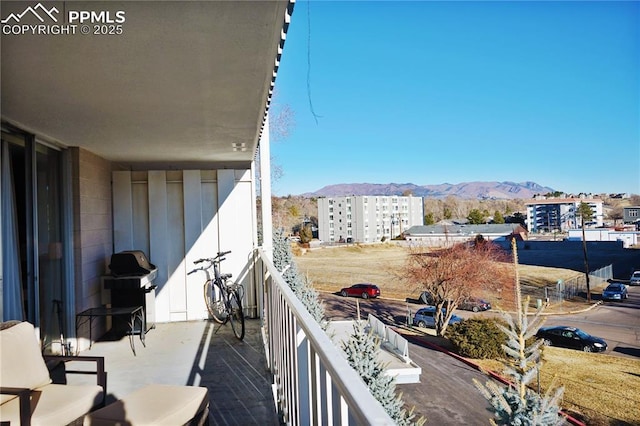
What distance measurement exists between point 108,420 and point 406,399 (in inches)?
524

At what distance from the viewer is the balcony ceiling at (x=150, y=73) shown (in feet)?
5.00

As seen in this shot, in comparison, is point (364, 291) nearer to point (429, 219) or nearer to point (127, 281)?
point (127, 281)

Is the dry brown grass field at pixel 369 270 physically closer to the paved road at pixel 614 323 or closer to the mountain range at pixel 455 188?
the paved road at pixel 614 323

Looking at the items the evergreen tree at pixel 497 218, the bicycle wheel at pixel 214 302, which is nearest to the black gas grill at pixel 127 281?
the bicycle wheel at pixel 214 302

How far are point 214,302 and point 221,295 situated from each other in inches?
11.8

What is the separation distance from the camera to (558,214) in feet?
159

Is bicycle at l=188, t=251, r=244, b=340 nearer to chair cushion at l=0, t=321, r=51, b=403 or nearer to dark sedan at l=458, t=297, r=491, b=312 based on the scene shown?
chair cushion at l=0, t=321, r=51, b=403

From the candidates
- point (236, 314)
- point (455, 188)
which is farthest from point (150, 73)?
point (455, 188)

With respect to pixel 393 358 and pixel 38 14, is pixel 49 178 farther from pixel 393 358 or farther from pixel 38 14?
pixel 393 358

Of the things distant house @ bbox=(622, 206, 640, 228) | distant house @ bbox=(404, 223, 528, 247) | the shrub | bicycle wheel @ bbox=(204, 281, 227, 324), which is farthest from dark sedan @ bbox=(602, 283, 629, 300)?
bicycle wheel @ bbox=(204, 281, 227, 324)

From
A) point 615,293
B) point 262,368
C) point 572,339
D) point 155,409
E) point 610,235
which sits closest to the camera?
point 155,409

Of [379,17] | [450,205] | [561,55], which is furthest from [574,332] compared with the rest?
[561,55]

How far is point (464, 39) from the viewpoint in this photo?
5572 cm

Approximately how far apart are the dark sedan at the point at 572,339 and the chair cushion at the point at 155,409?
18.8m
